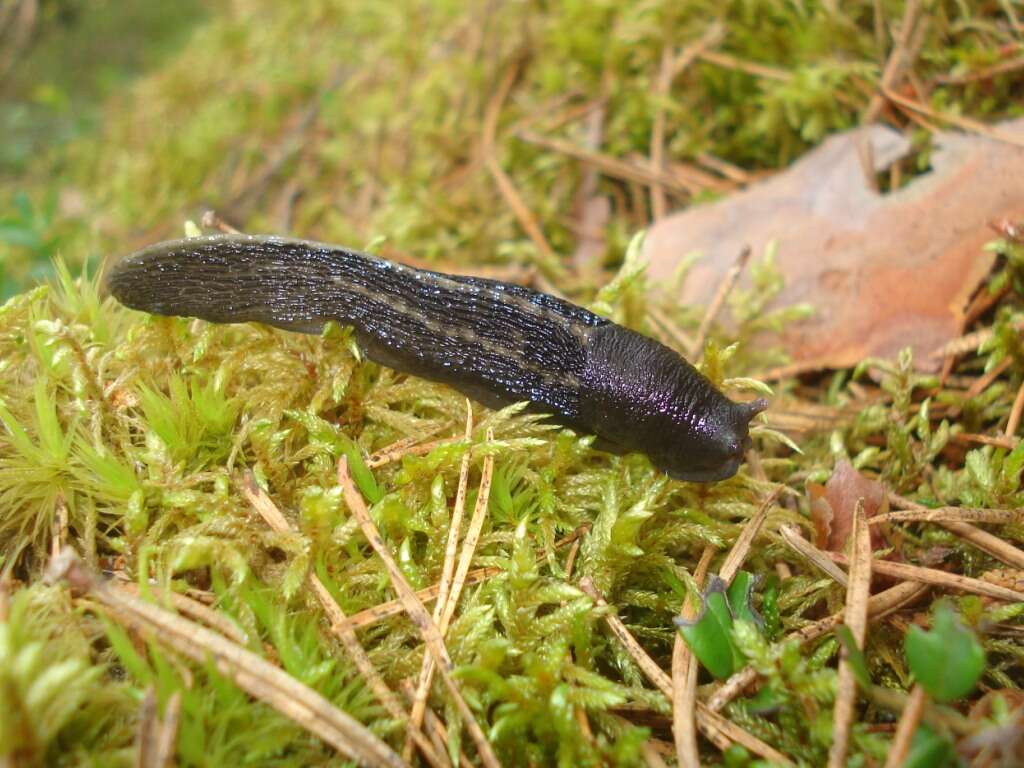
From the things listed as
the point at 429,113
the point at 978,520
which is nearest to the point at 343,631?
the point at 978,520

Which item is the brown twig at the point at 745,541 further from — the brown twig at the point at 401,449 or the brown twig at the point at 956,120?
the brown twig at the point at 956,120

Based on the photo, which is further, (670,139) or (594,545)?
(670,139)

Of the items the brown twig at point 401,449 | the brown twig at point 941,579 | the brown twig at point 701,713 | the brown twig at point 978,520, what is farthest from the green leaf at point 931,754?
the brown twig at point 401,449

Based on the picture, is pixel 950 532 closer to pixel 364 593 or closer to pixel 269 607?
pixel 364 593

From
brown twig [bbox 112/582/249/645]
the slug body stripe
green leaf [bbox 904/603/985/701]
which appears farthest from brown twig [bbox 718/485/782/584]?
brown twig [bbox 112/582/249/645]

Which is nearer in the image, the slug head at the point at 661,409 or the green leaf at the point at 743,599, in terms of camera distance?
the green leaf at the point at 743,599

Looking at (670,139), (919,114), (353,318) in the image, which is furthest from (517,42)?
(353,318)

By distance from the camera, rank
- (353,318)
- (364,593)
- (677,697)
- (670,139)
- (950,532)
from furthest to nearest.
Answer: (670,139) < (353,318) < (950,532) < (364,593) < (677,697)

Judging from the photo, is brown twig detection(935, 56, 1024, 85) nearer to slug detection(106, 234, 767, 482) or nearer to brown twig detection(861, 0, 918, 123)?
brown twig detection(861, 0, 918, 123)
